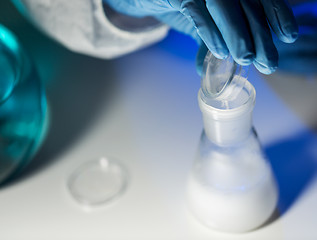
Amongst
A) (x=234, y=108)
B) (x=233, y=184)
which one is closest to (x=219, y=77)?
(x=234, y=108)

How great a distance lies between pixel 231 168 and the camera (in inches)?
24.8

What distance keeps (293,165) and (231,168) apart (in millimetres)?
175

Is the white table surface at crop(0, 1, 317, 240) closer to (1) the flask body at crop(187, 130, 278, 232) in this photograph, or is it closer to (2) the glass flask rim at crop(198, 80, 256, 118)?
(1) the flask body at crop(187, 130, 278, 232)

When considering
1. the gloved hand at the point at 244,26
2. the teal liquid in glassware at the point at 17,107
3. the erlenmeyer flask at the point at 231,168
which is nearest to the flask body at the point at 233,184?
the erlenmeyer flask at the point at 231,168

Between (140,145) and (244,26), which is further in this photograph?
(140,145)

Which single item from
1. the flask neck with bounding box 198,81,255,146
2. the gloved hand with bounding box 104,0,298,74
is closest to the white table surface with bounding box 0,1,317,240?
the flask neck with bounding box 198,81,255,146

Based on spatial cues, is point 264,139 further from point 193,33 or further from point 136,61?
point 136,61

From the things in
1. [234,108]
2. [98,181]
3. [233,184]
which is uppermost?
[234,108]

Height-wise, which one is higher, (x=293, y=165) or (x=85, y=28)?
(x=85, y=28)

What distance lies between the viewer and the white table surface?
27.9 inches

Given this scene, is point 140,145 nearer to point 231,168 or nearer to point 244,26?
point 231,168

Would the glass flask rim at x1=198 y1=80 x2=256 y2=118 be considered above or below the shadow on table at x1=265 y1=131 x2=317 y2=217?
above

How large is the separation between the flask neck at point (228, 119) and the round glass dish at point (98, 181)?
0.21 metres

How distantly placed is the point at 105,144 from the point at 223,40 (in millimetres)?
350
